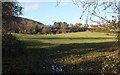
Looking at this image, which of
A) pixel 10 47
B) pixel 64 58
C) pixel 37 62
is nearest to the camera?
pixel 37 62

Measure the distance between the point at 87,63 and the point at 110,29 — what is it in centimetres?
643

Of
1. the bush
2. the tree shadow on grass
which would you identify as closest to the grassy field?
the tree shadow on grass

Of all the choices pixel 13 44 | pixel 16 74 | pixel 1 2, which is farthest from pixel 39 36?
pixel 16 74

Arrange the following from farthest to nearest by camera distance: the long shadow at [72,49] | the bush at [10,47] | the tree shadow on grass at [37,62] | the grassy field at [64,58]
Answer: the long shadow at [72,49]
the bush at [10,47]
the grassy field at [64,58]
the tree shadow on grass at [37,62]

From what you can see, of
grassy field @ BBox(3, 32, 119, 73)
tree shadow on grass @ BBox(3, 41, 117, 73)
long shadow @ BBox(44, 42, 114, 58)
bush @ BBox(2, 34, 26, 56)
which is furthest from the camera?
long shadow @ BBox(44, 42, 114, 58)

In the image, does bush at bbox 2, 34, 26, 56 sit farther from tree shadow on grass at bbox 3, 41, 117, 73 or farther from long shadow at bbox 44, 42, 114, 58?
long shadow at bbox 44, 42, 114, 58

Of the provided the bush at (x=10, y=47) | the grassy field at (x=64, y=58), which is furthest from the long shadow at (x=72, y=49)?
the bush at (x=10, y=47)

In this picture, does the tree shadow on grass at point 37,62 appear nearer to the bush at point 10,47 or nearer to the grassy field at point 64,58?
the grassy field at point 64,58

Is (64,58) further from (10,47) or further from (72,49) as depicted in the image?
(72,49)

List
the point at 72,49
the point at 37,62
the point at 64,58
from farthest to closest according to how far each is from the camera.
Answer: the point at 72,49 → the point at 64,58 → the point at 37,62

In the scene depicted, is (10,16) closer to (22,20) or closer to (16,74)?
(22,20)

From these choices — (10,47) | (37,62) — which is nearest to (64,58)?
(37,62)

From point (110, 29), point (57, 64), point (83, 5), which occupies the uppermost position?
point (83, 5)

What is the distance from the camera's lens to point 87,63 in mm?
15117
